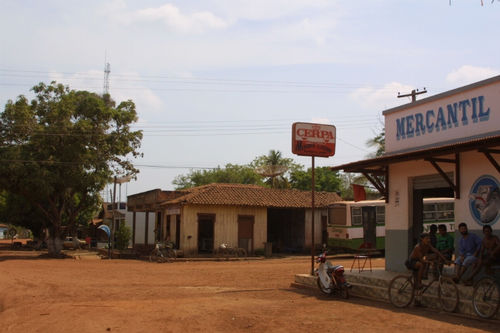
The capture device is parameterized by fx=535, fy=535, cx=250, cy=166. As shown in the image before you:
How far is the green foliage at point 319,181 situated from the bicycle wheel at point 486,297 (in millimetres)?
56839

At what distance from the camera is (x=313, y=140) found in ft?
54.7

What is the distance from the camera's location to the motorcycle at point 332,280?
1335 centimetres

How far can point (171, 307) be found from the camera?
460 inches

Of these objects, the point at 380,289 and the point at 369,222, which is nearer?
the point at 380,289

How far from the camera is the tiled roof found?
32584mm

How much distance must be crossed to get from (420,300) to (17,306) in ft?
29.8

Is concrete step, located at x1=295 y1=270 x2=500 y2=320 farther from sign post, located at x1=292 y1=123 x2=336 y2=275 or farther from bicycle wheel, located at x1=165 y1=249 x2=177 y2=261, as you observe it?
bicycle wheel, located at x1=165 y1=249 x2=177 y2=261

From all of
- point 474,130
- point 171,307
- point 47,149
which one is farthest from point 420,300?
point 47,149

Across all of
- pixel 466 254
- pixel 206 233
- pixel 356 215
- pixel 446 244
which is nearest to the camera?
pixel 466 254

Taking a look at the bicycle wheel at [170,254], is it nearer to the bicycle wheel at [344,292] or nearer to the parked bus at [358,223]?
the parked bus at [358,223]

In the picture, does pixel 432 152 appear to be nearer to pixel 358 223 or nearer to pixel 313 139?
pixel 313 139

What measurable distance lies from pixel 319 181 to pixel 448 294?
187ft

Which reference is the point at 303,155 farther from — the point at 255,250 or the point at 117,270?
the point at 255,250

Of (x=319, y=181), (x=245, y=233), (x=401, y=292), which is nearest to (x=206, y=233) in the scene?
(x=245, y=233)
